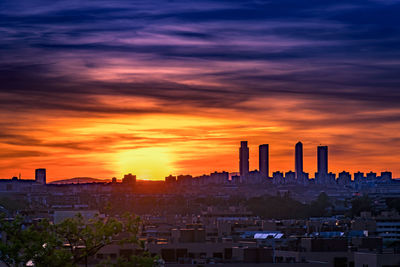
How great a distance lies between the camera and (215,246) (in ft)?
174

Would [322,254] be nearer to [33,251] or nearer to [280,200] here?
[33,251]

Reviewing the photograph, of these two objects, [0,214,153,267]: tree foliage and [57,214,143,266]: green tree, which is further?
[57,214,143,266]: green tree

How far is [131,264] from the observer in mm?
22844

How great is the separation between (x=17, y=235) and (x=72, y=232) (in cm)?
118

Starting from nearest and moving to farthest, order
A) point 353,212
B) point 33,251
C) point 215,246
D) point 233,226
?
point 33,251
point 215,246
point 233,226
point 353,212

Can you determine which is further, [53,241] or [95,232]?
[95,232]

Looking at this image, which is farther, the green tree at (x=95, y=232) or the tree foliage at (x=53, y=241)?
the green tree at (x=95, y=232)

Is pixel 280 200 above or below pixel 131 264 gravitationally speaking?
above

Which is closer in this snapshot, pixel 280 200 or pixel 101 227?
pixel 101 227

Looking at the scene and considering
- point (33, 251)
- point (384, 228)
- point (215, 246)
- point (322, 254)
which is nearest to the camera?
point (33, 251)

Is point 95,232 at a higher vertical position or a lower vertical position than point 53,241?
higher

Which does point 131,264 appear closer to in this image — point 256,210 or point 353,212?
point 353,212

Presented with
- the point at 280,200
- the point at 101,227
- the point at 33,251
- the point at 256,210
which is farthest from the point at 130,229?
the point at 280,200

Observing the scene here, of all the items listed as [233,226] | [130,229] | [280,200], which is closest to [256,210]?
[280,200]
